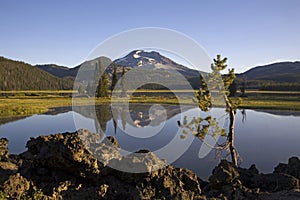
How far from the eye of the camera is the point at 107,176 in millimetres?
9523

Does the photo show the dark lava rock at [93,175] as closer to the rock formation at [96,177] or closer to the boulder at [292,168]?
the rock formation at [96,177]

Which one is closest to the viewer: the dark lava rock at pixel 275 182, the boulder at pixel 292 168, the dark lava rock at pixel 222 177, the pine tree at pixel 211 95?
the dark lava rock at pixel 275 182

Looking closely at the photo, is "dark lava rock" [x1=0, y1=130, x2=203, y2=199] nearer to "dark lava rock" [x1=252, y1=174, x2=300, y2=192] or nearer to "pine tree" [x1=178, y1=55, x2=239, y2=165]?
"dark lava rock" [x1=252, y1=174, x2=300, y2=192]

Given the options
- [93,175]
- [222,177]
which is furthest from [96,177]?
[222,177]

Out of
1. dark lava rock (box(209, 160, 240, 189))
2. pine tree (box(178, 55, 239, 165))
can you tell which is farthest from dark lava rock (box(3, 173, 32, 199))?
pine tree (box(178, 55, 239, 165))

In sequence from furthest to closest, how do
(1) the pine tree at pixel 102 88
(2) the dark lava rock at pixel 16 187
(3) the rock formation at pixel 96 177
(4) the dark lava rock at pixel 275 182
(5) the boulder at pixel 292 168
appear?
(1) the pine tree at pixel 102 88 → (5) the boulder at pixel 292 168 → (4) the dark lava rock at pixel 275 182 → (3) the rock formation at pixel 96 177 → (2) the dark lava rock at pixel 16 187

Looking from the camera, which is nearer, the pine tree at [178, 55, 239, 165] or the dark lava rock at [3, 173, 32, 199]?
the dark lava rock at [3, 173, 32, 199]

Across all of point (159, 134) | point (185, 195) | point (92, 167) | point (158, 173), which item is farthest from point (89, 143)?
point (159, 134)

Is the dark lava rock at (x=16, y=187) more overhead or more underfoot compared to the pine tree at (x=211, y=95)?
more underfoot

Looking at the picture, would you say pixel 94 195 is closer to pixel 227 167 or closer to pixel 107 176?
pixel 107 176

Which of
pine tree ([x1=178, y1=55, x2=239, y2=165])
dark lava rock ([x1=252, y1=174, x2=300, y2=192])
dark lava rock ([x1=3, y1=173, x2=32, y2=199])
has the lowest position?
dark lava rock ([x1=252, y1=174, x2=300, y2=192])

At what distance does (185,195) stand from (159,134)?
19.0m

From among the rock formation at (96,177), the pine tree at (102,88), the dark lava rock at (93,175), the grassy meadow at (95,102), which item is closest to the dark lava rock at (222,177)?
the rock formation at (96,177)

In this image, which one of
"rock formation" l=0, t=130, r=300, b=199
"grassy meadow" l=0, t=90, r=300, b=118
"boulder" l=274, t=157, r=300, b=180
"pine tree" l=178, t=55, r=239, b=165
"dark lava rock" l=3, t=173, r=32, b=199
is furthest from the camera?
"grassy meadow" l=0, t=90, r=300, b=118
